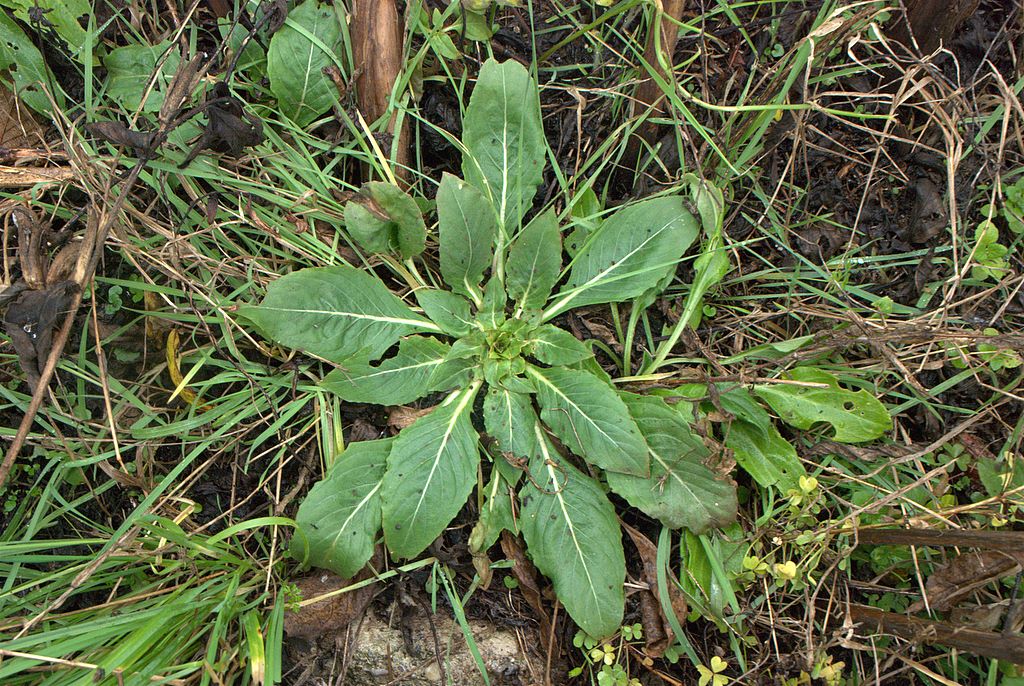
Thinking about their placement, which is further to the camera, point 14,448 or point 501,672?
point 501,672

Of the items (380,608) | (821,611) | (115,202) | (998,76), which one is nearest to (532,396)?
(380,608)

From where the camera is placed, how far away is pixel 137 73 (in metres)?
2.35

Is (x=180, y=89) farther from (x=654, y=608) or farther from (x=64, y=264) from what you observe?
(x=654, y=608)

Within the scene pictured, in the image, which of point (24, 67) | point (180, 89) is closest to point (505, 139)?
point (180, 89)

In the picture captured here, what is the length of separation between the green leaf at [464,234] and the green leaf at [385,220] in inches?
3.6

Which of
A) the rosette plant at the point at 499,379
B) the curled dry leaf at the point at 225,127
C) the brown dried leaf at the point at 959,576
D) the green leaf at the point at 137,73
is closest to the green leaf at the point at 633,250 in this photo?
the rosette plant at the point at 499,379

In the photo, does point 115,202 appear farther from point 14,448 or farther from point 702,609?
point 702,609

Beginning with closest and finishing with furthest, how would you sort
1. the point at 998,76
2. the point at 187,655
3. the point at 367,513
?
the point at 187,655 < the point at 367,513 < the point at 998,76

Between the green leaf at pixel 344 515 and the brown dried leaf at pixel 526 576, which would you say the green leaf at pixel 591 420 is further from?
the green leaf at pixel 344 515

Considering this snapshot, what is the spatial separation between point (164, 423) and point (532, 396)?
127 centimetres

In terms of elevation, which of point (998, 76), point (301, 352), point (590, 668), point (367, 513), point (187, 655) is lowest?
point (590, 668)

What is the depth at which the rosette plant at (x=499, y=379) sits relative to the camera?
2117mm

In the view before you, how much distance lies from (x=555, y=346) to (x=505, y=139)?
741 mm

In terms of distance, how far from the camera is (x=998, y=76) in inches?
90.1
